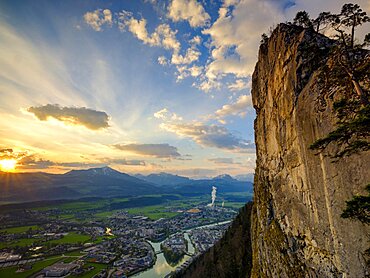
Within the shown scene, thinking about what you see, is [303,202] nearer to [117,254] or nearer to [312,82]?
[312,82]

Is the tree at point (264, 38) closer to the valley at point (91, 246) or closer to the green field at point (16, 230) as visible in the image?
the valley at point (91, 246)

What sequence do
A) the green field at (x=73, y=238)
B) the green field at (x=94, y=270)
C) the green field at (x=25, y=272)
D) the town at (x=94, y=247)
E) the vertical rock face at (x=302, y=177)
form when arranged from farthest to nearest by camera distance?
the green field at (x=73, y=238), the town at (x=94, y=247), the green field at (x=25, y=272), the green field at (x=94, y=270), the vertical rock face at (x=302, y=177)

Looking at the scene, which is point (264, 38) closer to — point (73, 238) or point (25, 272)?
point (25, 272)

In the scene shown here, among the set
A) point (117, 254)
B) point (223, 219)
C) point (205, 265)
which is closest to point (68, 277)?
point (117, 254)

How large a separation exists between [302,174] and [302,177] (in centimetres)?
21

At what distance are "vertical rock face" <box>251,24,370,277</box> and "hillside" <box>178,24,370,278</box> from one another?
0.15ft

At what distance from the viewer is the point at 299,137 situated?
14875mm

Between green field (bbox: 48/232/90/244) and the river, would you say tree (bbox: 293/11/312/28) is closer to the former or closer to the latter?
the river

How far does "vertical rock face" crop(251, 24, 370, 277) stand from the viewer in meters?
11.5

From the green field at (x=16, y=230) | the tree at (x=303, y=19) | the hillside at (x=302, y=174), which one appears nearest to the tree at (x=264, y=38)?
the hillside at (x=302, y=174)

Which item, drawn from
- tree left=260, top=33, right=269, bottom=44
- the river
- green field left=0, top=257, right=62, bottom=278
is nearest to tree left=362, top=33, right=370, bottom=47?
tree left=260, top=33, right=269, bottom=44

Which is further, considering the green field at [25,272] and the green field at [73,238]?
the green field at [73,238]

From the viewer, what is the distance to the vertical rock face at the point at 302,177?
37.7 feet

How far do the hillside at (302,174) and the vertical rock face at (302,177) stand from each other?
0.15ft
